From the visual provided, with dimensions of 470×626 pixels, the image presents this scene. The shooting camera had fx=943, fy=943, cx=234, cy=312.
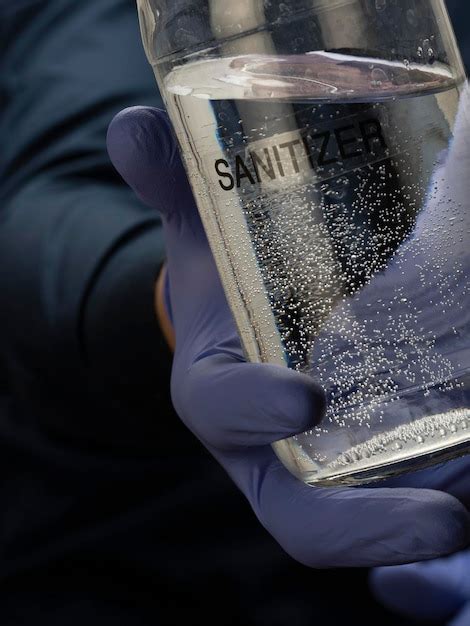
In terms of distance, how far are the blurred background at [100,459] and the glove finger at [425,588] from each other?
12.3 inches

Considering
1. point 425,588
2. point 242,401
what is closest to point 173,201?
point 242,401

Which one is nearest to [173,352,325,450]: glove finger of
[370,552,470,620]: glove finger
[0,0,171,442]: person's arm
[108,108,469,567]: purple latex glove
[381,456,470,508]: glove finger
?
[108,108,469,567]: purple latex glove

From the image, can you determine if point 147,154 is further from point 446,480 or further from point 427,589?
point 427,589

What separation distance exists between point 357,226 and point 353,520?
0.19 meters

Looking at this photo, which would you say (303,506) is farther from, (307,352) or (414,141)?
(414,141)

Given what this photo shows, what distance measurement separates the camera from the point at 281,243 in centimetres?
54

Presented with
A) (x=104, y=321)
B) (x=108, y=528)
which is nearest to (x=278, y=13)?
(x=104, y=321)

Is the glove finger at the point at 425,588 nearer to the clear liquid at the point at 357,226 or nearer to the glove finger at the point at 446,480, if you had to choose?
the glove finger at the point at 446,480

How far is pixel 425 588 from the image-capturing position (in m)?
0.82

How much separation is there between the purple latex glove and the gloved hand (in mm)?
202

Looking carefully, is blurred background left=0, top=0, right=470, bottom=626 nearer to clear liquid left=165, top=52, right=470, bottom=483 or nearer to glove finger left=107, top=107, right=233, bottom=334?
glove finger left=107, top=107, right=233, bottom=334

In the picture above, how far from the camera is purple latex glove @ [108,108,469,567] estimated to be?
56 centimetres

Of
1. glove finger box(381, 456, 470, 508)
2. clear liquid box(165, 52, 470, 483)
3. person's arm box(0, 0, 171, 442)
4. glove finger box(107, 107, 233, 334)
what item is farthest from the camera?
person's arm box(0, 0, 171, 442)

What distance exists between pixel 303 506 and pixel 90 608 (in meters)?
0.60
